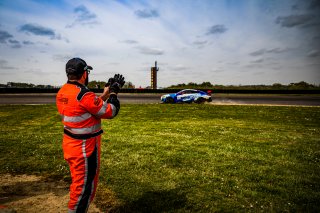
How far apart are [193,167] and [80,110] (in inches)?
141

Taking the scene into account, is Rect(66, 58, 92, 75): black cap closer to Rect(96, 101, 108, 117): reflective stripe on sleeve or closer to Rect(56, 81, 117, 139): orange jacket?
Rect(56, 81, 117, 139): orange jacket

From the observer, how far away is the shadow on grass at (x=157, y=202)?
142 inches

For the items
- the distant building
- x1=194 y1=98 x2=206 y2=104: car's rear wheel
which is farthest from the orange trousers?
the distant building

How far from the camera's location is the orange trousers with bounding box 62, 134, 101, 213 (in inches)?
98.6

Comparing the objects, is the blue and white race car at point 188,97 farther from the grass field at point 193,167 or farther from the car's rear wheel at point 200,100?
the grass field at point 193,167

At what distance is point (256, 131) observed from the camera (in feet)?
31.0

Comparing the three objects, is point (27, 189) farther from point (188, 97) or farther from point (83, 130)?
point (188, 97)

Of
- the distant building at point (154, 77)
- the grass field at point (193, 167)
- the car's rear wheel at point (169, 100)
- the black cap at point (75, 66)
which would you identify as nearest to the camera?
the black cap at point (75, 66)

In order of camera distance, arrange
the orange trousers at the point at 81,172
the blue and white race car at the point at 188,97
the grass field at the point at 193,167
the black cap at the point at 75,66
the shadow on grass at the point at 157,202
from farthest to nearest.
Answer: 1. the blue and white race car at the point at 188,97
2. the grass field at the point at 193,167
3. the shadow on grass at the point at 157,202
4. the black cap at the point at 75,66
5. the orange trousers at the point at 81,172

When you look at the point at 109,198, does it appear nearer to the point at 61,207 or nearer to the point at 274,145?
the point at 61,207

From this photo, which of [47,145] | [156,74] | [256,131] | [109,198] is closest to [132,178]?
[109,198]

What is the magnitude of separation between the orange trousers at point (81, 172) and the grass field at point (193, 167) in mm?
1240

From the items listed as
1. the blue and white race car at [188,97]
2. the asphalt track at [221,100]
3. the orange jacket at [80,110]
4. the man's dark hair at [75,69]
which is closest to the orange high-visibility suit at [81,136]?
the orange jacket at [80,110]

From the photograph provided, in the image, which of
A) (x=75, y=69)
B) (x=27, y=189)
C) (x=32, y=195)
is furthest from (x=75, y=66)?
(x=27, y=189)
